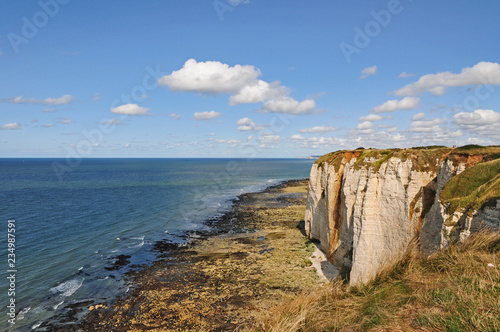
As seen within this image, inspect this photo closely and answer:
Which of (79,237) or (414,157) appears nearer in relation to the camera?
(414,157)

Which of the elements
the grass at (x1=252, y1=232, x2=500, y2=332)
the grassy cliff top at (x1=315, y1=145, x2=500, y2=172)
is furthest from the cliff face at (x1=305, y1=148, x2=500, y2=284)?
the grass at (x1=252, y1=232, x2=500, y2=332)

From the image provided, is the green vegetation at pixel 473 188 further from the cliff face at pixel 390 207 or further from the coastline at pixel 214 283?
the coastline at pixel 214 283

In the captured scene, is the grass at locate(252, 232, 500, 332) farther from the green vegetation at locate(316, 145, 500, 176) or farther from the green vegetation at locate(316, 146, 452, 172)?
the green vegetation at locate(316, 146, 452, 172)

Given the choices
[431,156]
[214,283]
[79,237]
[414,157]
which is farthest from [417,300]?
[79,237]

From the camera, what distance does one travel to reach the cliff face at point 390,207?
1809 cm

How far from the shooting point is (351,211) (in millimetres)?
24688

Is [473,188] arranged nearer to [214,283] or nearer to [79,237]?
[214,283]

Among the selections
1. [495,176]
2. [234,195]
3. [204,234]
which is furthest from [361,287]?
[234,195]

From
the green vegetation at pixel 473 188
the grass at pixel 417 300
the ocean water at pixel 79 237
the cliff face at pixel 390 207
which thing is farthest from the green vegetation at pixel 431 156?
the ocean water at pixel 79 237

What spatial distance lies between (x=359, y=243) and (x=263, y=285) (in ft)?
28.4

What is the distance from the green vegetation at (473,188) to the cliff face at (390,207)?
1.86 ft

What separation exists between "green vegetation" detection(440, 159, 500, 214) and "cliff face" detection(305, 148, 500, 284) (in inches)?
22.3

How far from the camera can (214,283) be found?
24.0 metres

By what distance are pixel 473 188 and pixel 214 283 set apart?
20058 millimetres
